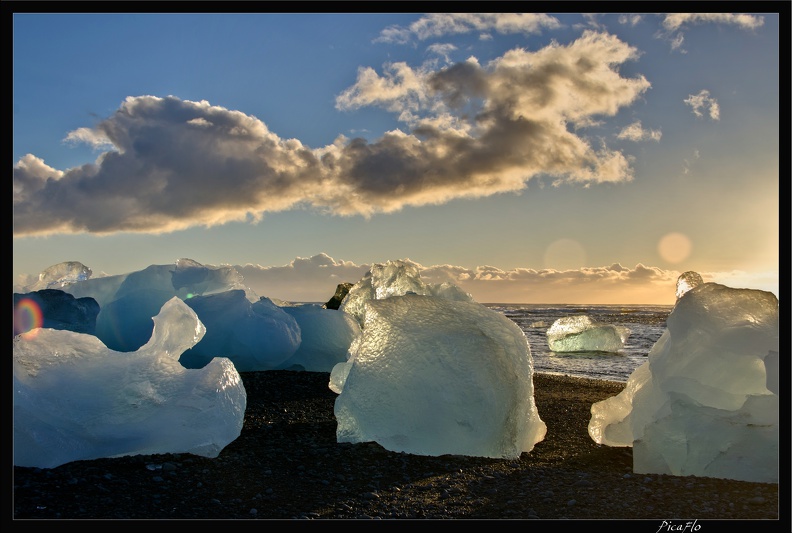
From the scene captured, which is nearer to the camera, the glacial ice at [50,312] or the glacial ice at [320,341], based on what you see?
the glacial ice at [50,312]

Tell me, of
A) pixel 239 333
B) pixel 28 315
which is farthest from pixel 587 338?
pixel 28 315

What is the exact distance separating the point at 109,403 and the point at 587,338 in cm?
1578

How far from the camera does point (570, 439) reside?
622cm

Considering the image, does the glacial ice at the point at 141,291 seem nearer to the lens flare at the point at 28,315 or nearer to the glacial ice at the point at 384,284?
the lens flare at the point at 28,315

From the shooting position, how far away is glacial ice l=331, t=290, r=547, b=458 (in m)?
5.39

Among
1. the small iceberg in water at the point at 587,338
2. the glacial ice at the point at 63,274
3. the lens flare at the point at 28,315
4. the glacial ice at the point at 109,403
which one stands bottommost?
the small iceberg in water at the point at 587,338

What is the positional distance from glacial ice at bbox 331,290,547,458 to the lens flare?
5.16m

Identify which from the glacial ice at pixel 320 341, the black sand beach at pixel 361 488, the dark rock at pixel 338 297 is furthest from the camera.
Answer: the dark rock at pixel 338 297

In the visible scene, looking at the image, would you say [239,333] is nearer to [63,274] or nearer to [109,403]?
A: [109,403]

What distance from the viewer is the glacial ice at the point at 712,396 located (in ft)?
15.6
